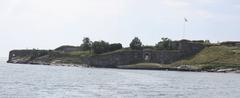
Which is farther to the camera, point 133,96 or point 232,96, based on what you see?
point 232,96

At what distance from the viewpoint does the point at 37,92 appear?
73188mm

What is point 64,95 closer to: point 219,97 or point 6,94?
point 6,94

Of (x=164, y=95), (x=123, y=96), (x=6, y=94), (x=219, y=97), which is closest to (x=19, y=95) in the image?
(x=6, y=94)

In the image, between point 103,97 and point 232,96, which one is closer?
point 103,97

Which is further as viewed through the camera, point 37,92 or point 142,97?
point 37,92

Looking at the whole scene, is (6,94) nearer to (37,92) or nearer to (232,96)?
(37,92)

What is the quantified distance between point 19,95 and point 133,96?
502 inches

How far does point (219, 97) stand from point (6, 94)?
25.0m

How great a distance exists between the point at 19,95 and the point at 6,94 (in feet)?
5.52

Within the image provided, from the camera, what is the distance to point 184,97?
70.6 m

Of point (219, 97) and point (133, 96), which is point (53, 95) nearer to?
Result: point (133, 96)

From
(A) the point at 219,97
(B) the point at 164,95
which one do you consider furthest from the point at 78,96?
(A) the point at 219,97

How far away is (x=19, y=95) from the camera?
2689 inches

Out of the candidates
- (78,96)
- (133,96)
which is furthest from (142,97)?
(78,96)
